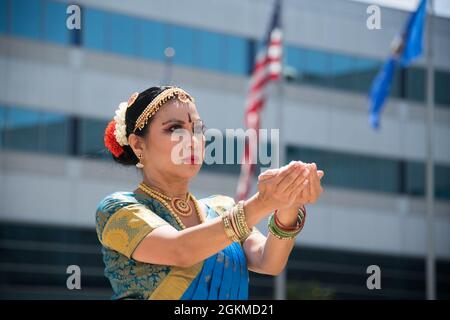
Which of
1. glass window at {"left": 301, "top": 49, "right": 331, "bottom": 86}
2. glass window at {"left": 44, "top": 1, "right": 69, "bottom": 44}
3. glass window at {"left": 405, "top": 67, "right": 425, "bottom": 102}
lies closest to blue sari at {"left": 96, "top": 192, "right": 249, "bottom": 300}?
glass window at {"left": 44, "top": 1, "right": 69, "bottom": 44}

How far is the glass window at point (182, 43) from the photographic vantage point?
32344 millimetres

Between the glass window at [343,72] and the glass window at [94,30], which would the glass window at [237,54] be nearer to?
the glass window at [343,72]

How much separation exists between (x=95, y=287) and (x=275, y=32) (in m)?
12.0

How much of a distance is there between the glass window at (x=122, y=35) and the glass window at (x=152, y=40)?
0.31 metres

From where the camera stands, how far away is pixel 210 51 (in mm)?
33594

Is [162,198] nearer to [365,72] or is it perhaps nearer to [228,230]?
[228,230]

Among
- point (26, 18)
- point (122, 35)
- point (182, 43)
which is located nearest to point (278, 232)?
point (26, 18)

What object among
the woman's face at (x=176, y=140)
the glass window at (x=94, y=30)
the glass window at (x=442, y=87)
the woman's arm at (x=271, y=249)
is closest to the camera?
the woman's arm at (x=271, y=249)

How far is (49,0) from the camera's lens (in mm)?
29938

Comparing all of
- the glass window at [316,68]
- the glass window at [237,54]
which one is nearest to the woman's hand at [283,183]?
the glass window at [237,54]

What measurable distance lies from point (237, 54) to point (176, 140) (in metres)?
30.3

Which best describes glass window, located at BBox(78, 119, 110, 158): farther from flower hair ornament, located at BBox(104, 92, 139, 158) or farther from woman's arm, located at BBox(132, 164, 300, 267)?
woman's arm, located at BBox(132, 164, 300, 267)

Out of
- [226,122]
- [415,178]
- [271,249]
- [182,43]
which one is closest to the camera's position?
[271,249]

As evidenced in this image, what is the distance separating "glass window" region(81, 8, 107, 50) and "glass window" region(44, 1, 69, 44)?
64 cm
